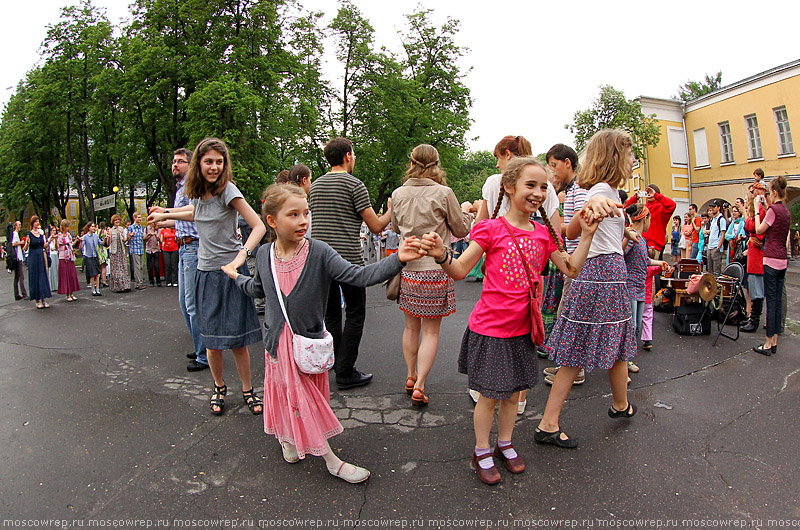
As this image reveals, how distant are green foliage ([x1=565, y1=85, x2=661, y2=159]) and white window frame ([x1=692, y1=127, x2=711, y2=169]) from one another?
7.87 feet

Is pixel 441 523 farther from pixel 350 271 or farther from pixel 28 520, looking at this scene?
pixel 28 520

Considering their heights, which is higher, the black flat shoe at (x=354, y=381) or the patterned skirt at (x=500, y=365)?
the patterned skirt at (x=500, y=365)

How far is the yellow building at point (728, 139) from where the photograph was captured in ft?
75.1

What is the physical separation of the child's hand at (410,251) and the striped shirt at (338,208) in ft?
6.33

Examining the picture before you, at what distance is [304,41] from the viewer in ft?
78.1

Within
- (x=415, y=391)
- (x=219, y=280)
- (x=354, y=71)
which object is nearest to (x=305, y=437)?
(x=415, y=391)

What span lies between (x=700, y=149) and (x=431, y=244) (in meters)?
32.6

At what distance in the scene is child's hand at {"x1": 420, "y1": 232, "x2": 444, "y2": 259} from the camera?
2.22 meters

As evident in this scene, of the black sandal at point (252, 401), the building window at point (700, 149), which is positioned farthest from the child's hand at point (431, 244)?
the building window at point (700, 149)

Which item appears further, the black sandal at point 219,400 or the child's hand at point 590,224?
the black sandal at point 219,400

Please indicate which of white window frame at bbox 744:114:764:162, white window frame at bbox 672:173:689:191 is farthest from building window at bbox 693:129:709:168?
white window frame at bbox 744:114:764:162

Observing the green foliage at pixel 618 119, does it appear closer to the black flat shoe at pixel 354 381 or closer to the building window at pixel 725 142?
the building window at pixel 725 142

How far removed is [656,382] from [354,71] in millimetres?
24664

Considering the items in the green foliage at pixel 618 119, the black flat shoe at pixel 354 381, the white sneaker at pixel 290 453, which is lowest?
the white sneaker at pixel 290 453
